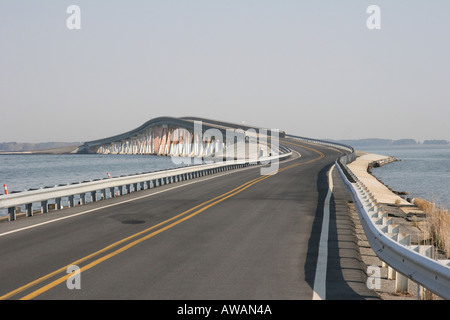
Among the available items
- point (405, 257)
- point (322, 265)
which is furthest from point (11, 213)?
point (405, 257)

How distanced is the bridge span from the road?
0.02 metres

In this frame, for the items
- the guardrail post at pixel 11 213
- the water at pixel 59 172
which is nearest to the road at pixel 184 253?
the guardrail post at pixel 11 213

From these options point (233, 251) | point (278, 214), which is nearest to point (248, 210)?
point (278, 214)

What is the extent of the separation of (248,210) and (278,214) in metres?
1.22

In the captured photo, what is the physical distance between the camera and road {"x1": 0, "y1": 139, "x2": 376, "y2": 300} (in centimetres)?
730

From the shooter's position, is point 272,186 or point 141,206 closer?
point 141,206

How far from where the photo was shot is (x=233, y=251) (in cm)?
1001

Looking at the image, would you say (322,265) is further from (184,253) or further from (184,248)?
(184,248)

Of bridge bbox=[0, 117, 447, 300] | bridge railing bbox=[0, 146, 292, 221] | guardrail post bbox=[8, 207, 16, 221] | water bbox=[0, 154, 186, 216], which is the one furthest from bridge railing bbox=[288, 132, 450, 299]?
water bbox=[0, 154, 186, 216]

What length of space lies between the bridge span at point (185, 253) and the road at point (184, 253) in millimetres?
16

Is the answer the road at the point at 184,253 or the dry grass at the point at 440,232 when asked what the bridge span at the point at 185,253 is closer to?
the road at the point at 184,253

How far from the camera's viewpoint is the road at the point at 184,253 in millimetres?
7301

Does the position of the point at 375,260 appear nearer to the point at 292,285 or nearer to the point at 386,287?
the point at 386,287

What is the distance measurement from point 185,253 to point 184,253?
18 millimetres
